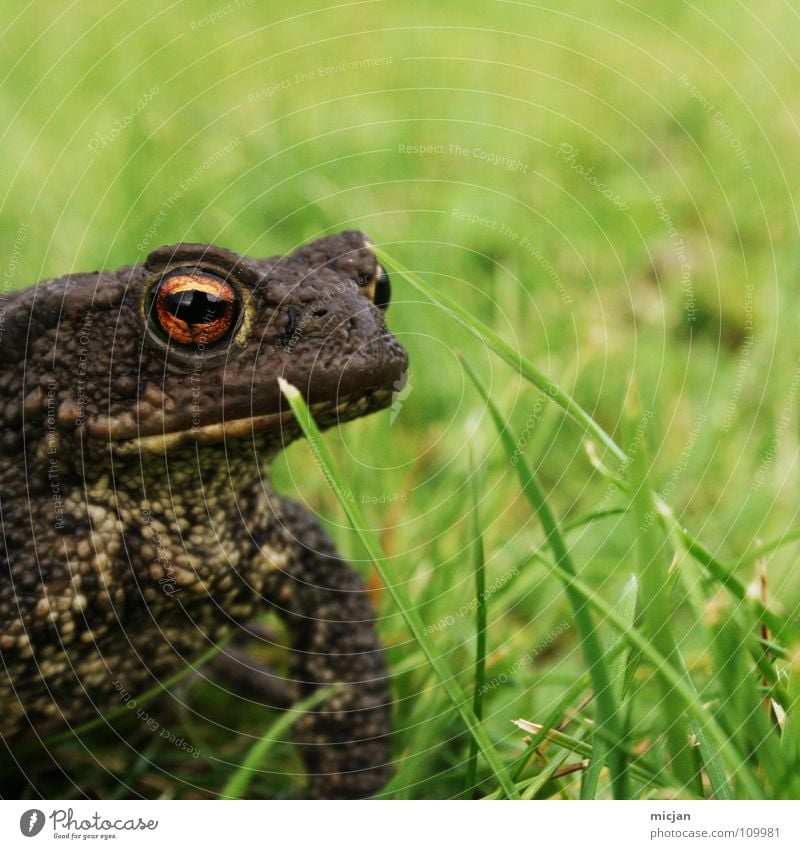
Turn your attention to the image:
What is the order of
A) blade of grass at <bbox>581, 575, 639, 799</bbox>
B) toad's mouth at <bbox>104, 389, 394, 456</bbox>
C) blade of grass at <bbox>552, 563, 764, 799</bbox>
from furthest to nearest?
toad's mouth at <bbox>104, 389, 394, 456</bbox>
blade of grass at <bbox>581, 575, 639, 799</bbox>
blade of grass at <bbox>552, 563, 764, 799</bbox>

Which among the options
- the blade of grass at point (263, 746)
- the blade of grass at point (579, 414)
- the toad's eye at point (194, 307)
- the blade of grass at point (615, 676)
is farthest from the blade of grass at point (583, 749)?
the toad's eye at point (194, 307)

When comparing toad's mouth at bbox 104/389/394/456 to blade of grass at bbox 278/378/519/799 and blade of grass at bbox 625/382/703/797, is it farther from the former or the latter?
blade of grass at bbox 625/382/703/797

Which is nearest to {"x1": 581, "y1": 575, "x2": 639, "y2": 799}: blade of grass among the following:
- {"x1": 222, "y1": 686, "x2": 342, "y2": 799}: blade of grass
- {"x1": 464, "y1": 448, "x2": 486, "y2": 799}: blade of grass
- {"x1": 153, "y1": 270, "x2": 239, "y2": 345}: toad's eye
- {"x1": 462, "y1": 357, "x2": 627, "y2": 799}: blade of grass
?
{"x1": 462, "y1": 357, "x2": 627, "y2": 799}: blade of grass

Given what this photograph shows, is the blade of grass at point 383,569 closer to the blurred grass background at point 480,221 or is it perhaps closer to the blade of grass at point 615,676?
the blade of grass at point 615,676

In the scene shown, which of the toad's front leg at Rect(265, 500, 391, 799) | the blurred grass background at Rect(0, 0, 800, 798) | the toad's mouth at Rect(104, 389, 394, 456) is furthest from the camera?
the blurred grass background at Rect(0, 0, 800, 798)

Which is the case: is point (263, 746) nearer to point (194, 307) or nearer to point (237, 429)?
point (237, 429)
